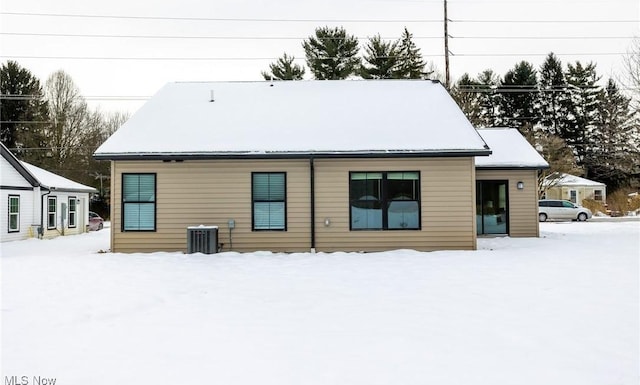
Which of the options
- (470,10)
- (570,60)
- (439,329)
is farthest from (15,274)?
(570,60)

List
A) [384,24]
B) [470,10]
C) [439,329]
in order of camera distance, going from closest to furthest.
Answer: [439,329] < [470,10] < [384,24]

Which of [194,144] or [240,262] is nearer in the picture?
[240,262]

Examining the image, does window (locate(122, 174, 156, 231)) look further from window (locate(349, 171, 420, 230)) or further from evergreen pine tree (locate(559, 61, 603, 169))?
evergreen pine tree (locate(559, 61, 603, 169))

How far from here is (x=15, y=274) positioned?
820 cm

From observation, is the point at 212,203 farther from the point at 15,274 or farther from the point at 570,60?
the point at 570,60

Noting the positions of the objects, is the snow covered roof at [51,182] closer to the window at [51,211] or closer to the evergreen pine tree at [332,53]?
the window at [51,211]

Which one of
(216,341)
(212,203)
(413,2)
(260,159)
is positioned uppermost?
(413,2)

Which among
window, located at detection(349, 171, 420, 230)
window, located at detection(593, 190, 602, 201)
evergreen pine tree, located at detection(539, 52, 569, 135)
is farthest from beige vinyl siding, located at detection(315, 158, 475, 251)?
evergreen pine tree, located at detection(539, 52, 569, 135)

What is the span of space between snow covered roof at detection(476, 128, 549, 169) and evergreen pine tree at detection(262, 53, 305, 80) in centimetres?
1654

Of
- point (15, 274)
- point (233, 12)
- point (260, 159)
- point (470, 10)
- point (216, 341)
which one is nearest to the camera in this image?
point (216, 341)

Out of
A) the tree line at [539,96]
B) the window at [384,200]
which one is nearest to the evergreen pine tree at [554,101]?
the tree line at [539,96]

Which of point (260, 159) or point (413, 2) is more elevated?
point (413, 2)

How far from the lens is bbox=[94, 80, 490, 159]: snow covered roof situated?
426 inches

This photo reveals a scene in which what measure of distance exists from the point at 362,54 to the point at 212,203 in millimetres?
23668
